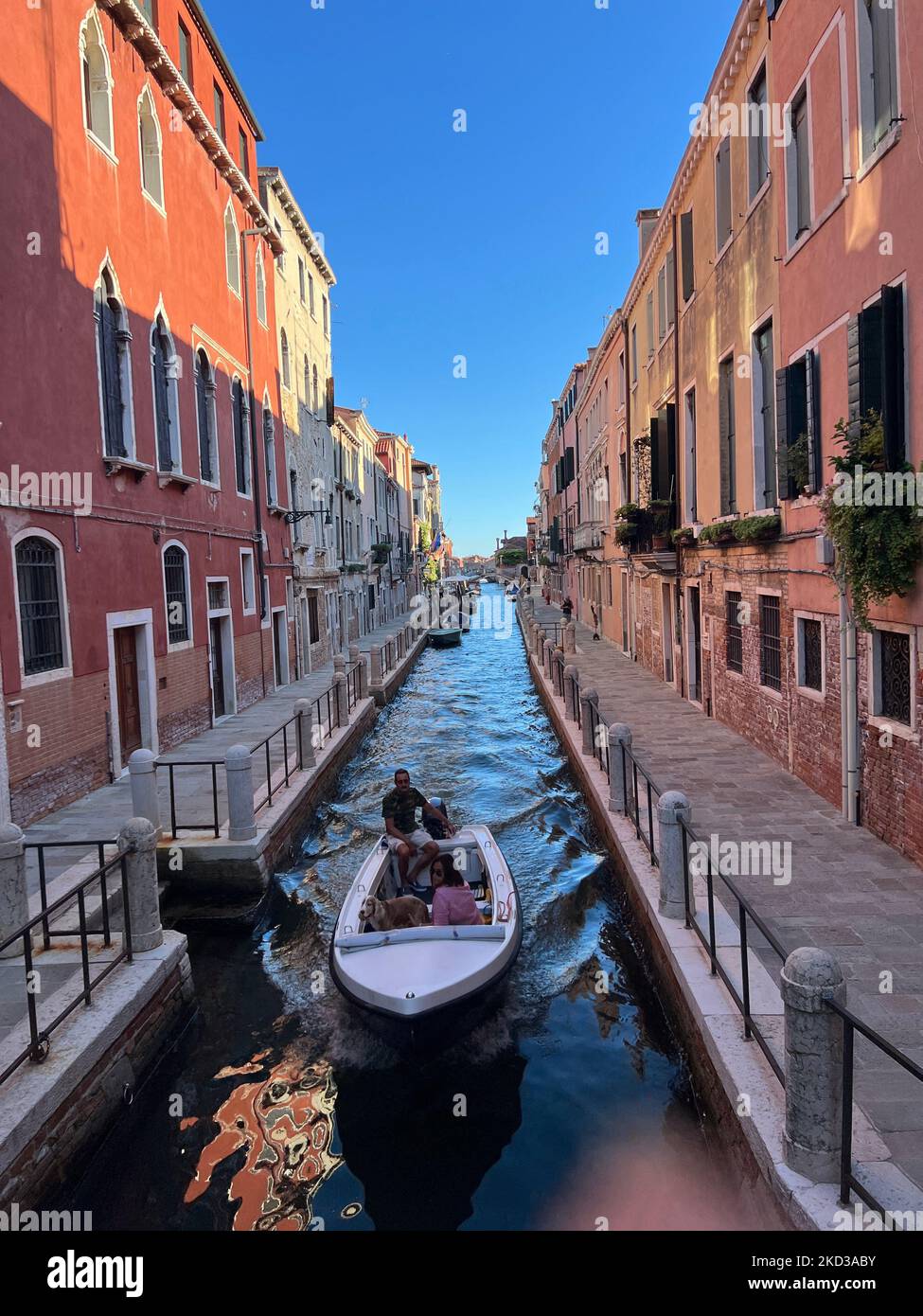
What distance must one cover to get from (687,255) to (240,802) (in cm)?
1189

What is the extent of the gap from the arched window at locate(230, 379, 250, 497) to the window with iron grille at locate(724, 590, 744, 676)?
10.1m

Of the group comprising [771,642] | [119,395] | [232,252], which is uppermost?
[232,252]

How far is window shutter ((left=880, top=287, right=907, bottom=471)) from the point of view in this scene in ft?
21.6

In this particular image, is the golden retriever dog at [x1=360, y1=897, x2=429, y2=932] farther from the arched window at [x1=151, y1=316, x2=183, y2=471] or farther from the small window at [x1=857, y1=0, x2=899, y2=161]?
the arched window at [x1=151, y1=316, x2=183, y2=471]

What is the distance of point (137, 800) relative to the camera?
318 inches

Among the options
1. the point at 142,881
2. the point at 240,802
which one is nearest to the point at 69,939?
the point at 142,881

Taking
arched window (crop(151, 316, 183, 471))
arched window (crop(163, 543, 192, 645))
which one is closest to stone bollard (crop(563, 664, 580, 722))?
arched window (crop(163, 543, 192, 645))

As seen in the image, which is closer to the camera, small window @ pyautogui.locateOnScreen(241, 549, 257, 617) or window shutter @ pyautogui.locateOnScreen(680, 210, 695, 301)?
window shutter @ pyautogui.locateOnScreen(680, 210, 695, 301)

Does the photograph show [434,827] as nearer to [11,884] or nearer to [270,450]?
[11,884]

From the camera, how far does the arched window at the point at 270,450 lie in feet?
65.7

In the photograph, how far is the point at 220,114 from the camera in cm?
1652

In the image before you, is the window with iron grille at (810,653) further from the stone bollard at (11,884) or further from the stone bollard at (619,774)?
the stone bollard at (11,884)

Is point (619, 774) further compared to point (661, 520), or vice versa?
point (661, 520)
